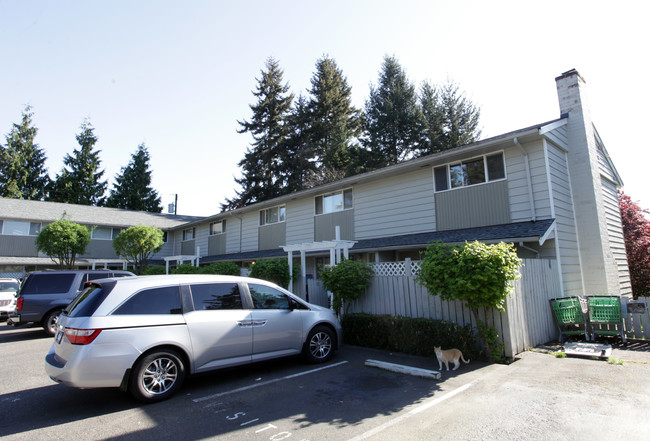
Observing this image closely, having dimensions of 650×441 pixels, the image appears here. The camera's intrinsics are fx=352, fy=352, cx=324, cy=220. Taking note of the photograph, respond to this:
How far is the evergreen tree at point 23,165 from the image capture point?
36719 millimetres

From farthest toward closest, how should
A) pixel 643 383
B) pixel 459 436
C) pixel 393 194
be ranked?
pixel 393 194 → pixel 643 383 → pixel 459 436

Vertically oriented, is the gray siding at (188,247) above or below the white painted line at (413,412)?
above

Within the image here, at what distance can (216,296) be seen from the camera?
5.72 metres

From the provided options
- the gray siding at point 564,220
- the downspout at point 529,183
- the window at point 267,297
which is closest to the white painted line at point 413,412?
the window at point 267,297

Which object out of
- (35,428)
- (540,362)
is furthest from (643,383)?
(35,428)

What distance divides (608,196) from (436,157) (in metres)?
7.53

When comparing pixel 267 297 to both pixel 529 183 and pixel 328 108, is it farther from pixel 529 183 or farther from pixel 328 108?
pixel 328 108

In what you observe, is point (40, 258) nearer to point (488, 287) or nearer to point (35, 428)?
point (35, 428)

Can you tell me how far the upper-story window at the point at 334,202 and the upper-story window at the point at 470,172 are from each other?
4295mm

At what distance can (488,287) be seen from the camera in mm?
6090

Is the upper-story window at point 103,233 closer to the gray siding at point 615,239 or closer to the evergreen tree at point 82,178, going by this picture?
the evergreen tree at point 82,178

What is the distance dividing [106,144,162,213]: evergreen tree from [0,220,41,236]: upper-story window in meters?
19.2

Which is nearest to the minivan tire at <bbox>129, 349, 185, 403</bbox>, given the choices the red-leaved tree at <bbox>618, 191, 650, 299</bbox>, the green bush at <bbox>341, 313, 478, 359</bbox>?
the green bush at <bbox>341, 313, 478, 359</bbox>

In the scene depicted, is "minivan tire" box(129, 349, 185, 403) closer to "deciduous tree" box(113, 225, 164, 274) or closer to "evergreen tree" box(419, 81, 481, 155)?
"deciduous tree" box(113, 225, 164, 274)
